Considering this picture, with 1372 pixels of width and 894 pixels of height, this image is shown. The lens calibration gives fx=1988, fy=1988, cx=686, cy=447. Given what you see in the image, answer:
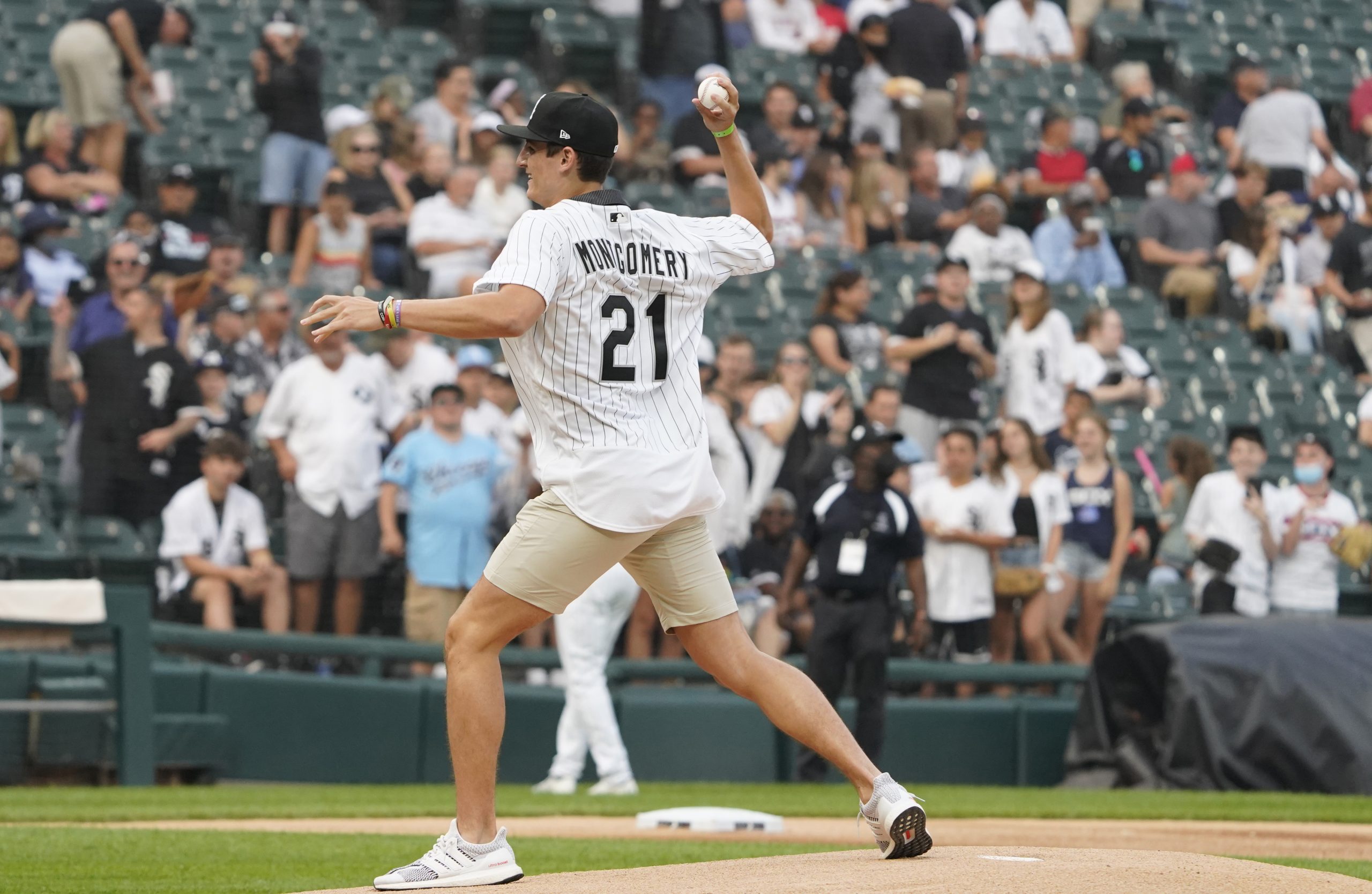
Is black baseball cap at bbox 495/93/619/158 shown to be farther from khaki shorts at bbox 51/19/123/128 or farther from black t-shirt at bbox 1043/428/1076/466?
khaki shorts at bbox 51/19/123/128

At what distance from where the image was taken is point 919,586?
36.7 feet

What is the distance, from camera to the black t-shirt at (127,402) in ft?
36.7

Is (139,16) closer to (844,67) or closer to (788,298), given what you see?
(788,298)

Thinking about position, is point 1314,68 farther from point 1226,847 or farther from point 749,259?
point 749,259

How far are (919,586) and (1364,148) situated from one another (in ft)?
34.3

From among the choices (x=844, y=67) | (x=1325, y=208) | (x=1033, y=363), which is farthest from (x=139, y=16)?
(x=1325, y=208)

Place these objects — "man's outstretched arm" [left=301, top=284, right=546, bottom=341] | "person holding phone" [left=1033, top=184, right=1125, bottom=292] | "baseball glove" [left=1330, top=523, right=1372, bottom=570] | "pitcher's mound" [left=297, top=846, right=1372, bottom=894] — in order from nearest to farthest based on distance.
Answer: "pitcher's mound" [left=297, top=846, right=1372, bottom=894] < "man's outstretched arm" [left=301, top=284, right=546, bottom=341] < "baseball glove" [left=1330, top=523, right=1372, bottom=570] < "person holding phone" [left=1033, top=184, right=1125, bottom=292]

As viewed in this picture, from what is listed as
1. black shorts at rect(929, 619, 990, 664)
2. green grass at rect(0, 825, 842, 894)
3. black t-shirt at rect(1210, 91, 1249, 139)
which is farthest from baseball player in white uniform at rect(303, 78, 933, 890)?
black t-shirt at rect(1210, 91, 1249, 139)

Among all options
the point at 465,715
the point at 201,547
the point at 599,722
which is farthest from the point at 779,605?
the point at 465,715

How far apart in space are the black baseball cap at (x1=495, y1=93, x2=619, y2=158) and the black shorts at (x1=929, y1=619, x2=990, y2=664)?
732cm

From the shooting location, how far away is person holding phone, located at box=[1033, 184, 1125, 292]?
1595 cm

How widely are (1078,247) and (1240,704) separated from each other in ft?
20.1

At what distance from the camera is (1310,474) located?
12.7 m

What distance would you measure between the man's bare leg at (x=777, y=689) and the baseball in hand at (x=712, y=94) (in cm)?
136
